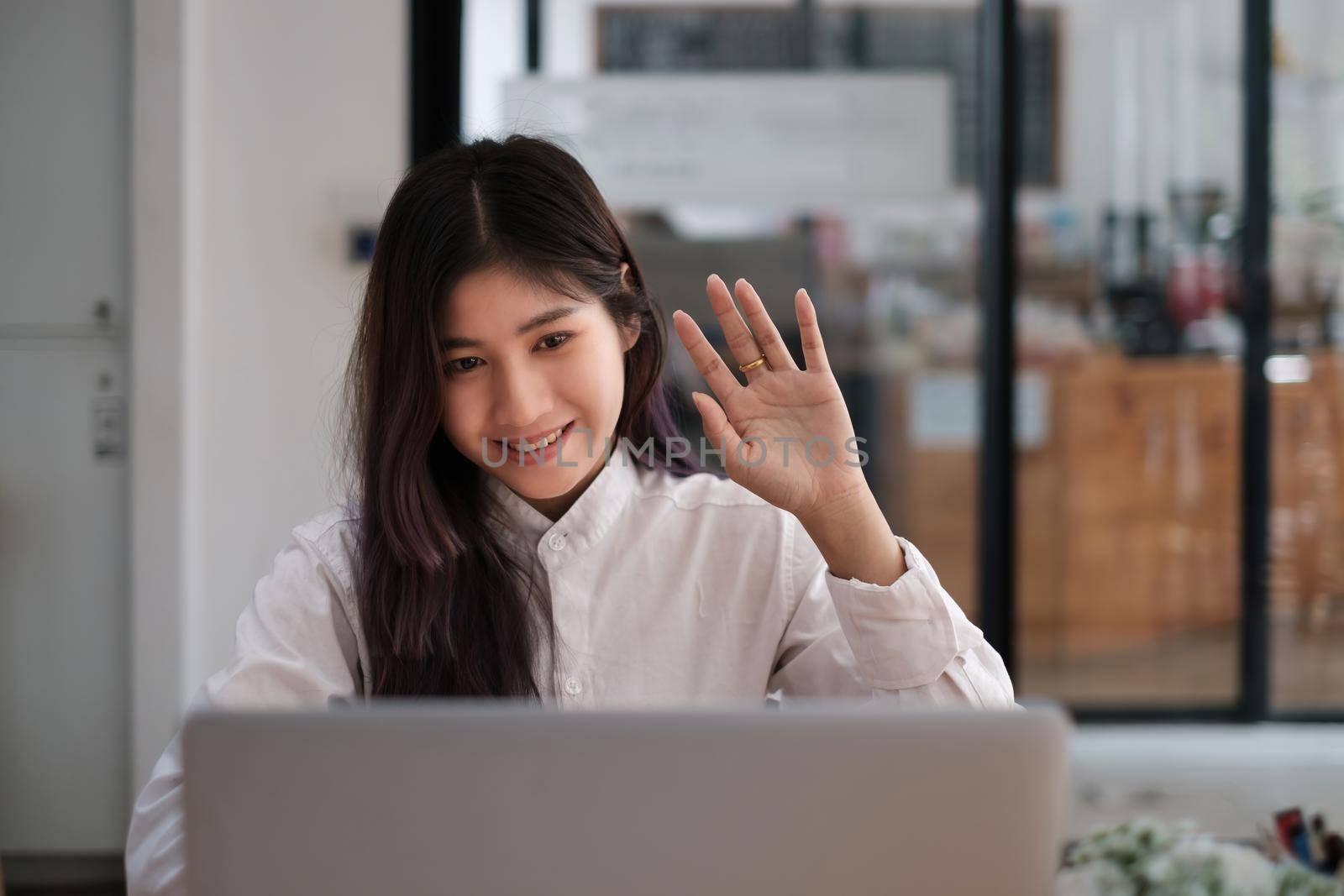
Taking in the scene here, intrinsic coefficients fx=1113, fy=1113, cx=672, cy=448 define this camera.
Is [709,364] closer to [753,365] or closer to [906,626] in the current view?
[753,365]

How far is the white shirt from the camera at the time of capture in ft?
3.65

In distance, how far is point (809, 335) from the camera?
106 centimetres

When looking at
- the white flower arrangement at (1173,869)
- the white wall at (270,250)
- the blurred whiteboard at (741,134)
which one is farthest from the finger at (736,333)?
the blurred whiteboard at (741,134)

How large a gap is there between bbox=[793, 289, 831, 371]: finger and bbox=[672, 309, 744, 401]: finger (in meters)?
0.08

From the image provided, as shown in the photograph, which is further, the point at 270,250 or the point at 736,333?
the point at 270,250

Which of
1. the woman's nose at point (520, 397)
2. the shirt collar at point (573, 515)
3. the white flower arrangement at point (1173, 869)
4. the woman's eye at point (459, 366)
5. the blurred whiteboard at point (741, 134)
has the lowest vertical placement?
the white flower arrangement at point (1173, 869)

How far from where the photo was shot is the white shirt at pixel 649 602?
1113 millimetres

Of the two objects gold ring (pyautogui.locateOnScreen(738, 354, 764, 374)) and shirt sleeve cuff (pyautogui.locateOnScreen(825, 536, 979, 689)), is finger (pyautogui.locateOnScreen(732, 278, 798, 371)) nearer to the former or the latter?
gold ring (pyautogui.locateOnScreen(738, 354, 764, 374))

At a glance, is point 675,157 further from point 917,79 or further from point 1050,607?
point 1050,607

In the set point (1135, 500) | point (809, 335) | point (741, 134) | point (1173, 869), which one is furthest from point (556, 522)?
point (1135, 500)

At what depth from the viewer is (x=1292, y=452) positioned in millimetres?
2996

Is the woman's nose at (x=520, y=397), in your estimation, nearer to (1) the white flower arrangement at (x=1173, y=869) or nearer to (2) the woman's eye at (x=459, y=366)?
(2) the woman's eye at (x=459, y=366)

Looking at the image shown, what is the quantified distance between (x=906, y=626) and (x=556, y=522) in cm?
40

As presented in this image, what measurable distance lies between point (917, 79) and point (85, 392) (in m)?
2.16
